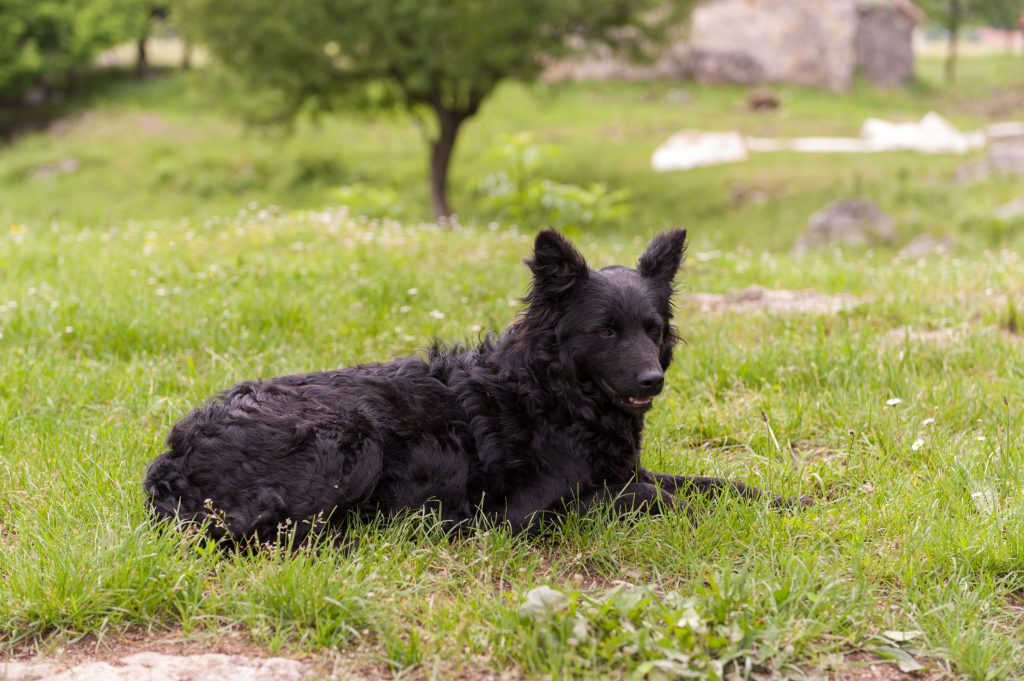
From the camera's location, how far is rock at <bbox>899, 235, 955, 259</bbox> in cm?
1583

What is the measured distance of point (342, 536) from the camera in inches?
166

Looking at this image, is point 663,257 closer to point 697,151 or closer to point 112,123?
point 697,151

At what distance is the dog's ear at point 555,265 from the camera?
14.6 feet

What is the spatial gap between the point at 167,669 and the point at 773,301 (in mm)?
6408

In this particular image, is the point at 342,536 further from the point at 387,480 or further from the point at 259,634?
the point at 259,634

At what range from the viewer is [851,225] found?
18062 millimetres

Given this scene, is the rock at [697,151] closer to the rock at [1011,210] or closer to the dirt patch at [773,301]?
the rock at [1011,210]

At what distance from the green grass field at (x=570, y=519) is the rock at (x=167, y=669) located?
0.52ft

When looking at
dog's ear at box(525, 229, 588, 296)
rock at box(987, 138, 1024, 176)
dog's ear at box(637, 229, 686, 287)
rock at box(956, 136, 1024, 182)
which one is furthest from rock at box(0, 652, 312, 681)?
rock at box(987, 138, 1024, 176)

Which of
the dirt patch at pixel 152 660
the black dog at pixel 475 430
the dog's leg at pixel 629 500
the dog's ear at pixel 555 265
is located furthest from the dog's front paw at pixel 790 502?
the dirt patch at pixel 152 660

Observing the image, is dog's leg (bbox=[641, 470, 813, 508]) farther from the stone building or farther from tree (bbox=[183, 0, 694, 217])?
the stone building

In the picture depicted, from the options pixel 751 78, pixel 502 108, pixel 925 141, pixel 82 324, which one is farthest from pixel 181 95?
pixel 82 324

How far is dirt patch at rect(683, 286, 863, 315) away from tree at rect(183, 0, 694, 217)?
13.0m

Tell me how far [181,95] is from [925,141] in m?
30.5
